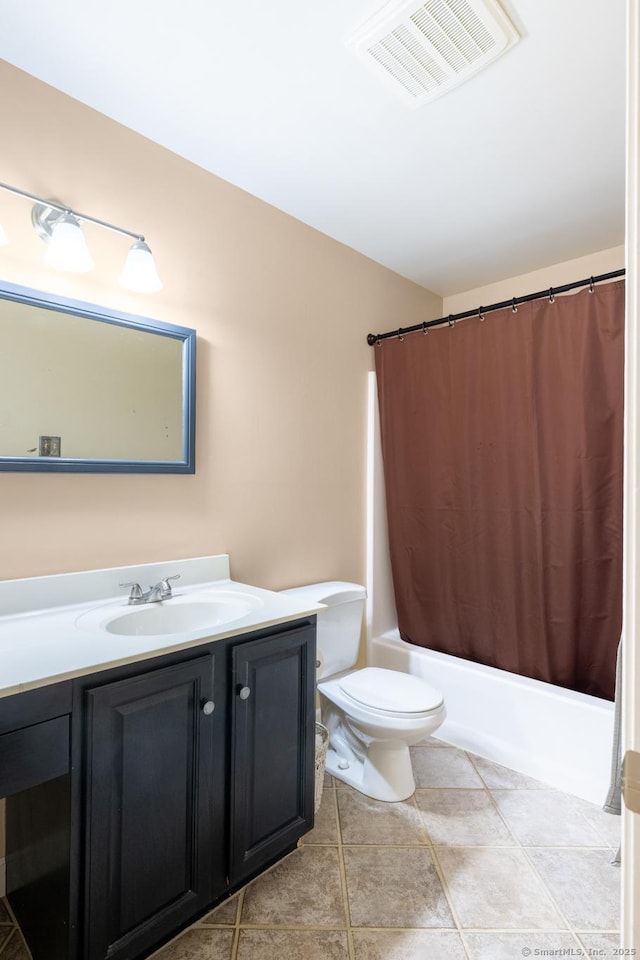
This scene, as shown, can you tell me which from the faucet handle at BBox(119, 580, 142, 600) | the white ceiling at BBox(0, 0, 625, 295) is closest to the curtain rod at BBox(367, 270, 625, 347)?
the white ceiling at BBox(0, 0, 625, 295)

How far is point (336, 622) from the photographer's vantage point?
2127 millimetres

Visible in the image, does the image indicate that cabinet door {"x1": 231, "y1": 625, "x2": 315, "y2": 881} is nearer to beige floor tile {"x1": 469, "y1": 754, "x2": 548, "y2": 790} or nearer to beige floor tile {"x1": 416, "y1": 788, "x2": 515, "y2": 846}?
beige floor tile {"x1": 416, "y1": 788, "x2": 515, "y2": 846}

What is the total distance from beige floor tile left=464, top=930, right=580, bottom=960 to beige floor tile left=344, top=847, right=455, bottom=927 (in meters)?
0.08

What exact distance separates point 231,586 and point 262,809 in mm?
720

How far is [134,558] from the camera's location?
5.49 feet

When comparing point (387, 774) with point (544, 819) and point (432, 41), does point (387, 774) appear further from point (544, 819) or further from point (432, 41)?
point (432, 41)

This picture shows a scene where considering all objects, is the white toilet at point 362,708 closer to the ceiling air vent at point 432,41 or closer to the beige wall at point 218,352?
Answer: the beige wall at point 218,352

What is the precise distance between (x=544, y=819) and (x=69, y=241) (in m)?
2.49

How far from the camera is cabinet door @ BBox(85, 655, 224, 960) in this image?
106 centimetres

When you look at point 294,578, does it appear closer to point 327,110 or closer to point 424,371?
point 424,371

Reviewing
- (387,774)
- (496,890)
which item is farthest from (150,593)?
(496,890)

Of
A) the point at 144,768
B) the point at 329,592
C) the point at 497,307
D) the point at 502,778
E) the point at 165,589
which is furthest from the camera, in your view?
the point at 497,307

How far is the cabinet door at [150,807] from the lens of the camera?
3.47 ft

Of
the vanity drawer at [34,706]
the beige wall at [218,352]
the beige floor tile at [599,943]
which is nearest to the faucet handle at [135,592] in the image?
the beige wall at [218,352]
